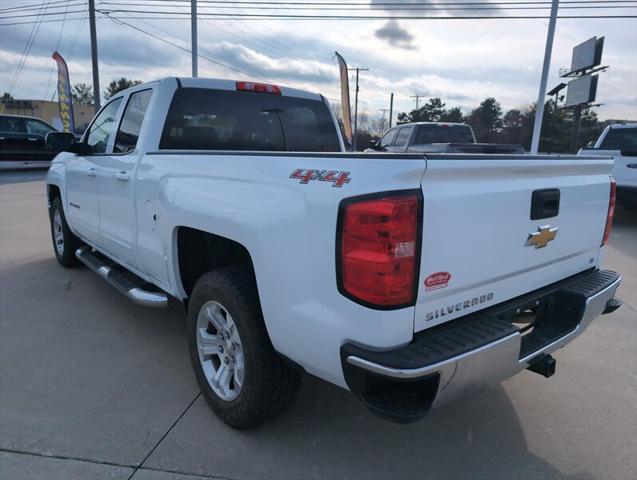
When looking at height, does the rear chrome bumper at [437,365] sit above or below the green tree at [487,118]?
below

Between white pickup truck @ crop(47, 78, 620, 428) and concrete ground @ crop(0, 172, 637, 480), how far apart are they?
0.28 m

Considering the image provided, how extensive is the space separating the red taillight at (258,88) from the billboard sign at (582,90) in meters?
28.9

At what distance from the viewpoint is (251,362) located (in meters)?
2.38

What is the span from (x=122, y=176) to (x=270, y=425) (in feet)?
7.02

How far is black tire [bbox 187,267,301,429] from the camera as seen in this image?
7.78 ft

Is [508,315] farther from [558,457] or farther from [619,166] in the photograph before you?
[619,166]

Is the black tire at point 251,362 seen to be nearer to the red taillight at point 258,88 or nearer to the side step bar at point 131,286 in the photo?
the side step bar at point 131,286

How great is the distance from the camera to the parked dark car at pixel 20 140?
16.7m

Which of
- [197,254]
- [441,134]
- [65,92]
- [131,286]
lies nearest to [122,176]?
[131,286]

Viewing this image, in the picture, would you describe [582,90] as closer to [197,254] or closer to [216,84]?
[216,84]

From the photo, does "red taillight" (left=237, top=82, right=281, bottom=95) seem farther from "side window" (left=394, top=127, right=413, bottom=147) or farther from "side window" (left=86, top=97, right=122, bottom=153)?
"side window" (left=394, top=127, right=413, bottom=147)

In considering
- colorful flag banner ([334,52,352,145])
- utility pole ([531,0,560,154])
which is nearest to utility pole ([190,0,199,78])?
colorful flag banner ([334,52,352,145])

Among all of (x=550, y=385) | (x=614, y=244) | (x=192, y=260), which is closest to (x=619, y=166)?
(x=614, y=244)

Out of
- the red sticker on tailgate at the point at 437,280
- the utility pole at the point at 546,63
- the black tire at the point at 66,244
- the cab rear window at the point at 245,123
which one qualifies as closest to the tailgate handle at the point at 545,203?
the red sticker on tailgate at the point at 437,280
